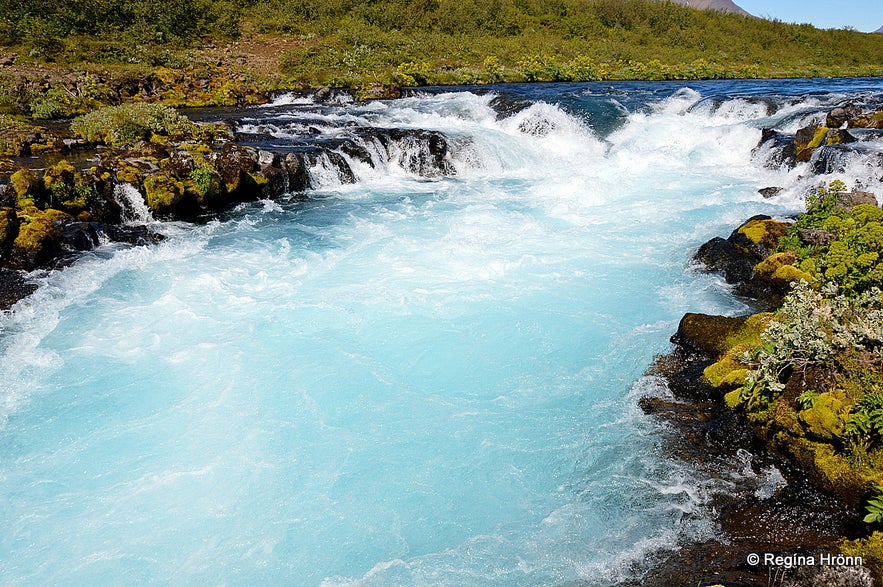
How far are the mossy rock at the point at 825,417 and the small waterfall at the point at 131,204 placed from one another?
13.9 m

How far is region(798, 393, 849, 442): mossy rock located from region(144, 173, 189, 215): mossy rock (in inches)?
535

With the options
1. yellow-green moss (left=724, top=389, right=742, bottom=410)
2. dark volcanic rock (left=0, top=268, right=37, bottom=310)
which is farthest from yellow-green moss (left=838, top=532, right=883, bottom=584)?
dark volcanic rock (left=0, top=268, right=37, bottom=310)

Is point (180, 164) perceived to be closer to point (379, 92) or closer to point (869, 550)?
point (869, 550)

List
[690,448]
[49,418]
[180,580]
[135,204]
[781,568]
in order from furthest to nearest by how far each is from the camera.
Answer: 1. [135,204]
2. [49,418]
3. [690,448]
4. [180,580]
5. [781,568]

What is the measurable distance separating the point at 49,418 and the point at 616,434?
705cm

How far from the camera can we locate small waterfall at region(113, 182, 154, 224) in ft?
43.2

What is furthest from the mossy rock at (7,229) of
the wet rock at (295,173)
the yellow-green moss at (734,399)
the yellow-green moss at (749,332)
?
the yellow-green moss at (749,332)

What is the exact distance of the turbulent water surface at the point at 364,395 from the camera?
5.18 m

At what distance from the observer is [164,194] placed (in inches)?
531

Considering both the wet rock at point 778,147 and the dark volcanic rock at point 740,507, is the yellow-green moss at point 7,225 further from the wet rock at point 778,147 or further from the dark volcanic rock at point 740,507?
the wet rock at point 778,147

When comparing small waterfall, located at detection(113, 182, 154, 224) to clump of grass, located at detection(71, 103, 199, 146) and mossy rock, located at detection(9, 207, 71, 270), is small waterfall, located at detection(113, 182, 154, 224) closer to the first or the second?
mossy rock, located at detection(9, 207, 71, 270)

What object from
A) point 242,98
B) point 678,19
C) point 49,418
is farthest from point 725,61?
point 49,418

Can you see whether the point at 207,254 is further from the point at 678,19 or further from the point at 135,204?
the point at 678,19

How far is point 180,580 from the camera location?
495 cm
